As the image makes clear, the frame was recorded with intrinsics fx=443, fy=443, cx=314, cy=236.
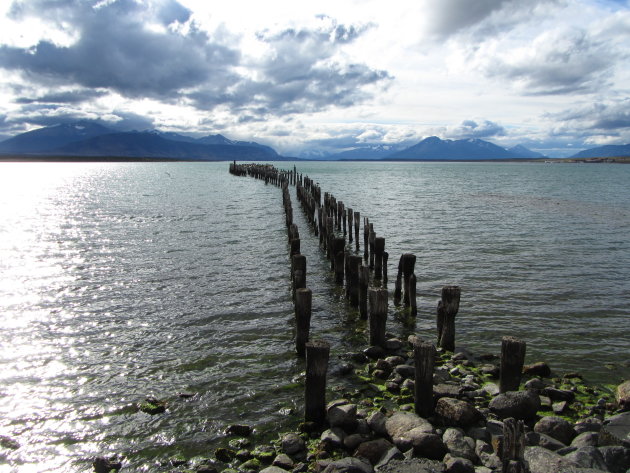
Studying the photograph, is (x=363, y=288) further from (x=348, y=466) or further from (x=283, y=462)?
(x=348, y=466)

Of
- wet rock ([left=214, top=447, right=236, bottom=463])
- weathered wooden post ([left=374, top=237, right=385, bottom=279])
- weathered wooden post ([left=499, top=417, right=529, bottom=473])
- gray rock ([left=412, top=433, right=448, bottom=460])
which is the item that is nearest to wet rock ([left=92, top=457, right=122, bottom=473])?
wet rock ([left=214, top=447, right=236, bottom=463])

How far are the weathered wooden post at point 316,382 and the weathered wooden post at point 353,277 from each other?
649 centimetres

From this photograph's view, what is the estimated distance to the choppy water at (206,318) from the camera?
8.17 meters

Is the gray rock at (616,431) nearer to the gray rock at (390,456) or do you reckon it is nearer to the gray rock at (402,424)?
the gray rock at (402,424)

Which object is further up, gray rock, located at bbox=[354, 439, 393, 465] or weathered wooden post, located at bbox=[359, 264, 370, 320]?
weathered wooden post, located at bbox=[359, 264, 370, 320]

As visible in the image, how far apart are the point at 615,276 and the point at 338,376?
14.5 m

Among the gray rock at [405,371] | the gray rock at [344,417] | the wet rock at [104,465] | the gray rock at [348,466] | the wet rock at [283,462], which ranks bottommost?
the wet rock at [104,465]

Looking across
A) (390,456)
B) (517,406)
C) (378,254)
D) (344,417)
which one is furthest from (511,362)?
(378,254)

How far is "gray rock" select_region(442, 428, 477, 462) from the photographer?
6598mm

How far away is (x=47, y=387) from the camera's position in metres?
9.37

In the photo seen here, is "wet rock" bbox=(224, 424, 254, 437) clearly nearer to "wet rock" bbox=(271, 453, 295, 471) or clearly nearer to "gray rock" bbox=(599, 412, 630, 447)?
"wet rock" bbox=(271, 453, 295, 471)

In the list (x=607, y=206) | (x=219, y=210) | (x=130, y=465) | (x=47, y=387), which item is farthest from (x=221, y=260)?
(x=607, y=206)

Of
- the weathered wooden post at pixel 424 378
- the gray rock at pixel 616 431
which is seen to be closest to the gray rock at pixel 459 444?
the weathered wooden post at pixel 424 378

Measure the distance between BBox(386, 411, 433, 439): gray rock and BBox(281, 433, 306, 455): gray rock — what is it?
4.69 ft
